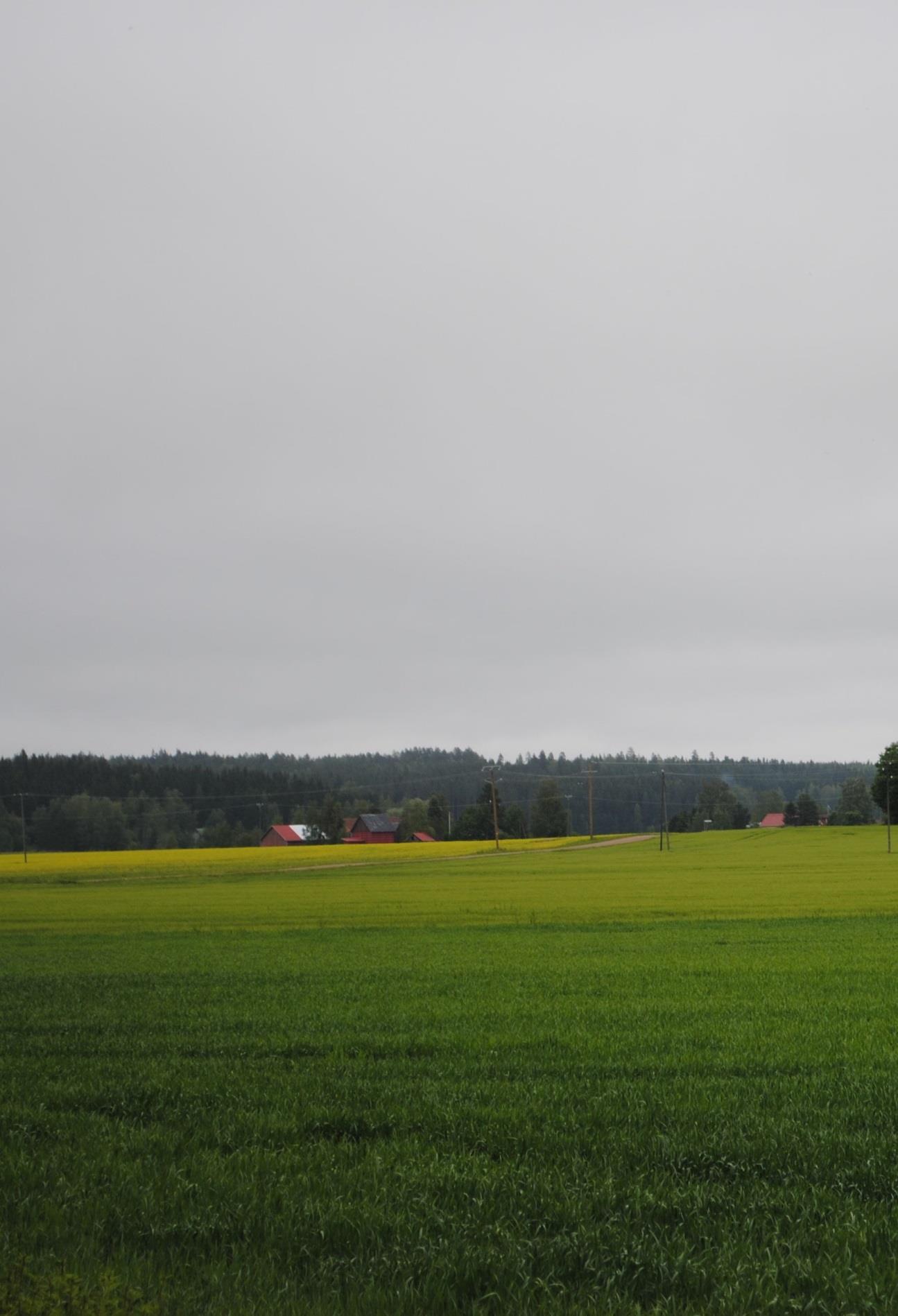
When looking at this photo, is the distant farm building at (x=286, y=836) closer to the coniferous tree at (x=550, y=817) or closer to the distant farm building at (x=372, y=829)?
the distant farm building at (x=372, y=829)

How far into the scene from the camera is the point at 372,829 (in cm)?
18662

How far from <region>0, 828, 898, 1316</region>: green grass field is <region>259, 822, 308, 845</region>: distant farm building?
166816mm

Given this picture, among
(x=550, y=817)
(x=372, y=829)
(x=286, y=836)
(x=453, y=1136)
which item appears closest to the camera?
(x=453, y=1136)

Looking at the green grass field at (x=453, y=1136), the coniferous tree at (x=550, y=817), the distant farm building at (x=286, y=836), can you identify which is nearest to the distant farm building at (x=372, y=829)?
the distant farm building at (x=286, y=836)

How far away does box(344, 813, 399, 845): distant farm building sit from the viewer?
18612cm

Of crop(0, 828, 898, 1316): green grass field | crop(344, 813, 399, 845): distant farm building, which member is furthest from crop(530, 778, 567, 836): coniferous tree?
crop(0, 828, 898, 1316): green grass field

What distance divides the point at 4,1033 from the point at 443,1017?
5.96 metres

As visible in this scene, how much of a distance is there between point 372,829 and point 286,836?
15590 mm

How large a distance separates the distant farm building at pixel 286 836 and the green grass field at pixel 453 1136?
166816 millimetres

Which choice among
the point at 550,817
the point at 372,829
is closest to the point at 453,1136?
the point at 372,829

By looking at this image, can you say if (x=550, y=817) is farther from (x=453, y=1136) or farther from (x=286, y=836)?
(x=453, y=1136)

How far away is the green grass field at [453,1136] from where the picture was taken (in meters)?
6.00

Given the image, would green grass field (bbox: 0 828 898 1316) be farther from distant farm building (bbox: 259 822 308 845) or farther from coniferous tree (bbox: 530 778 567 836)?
distant farm building (bbox: 259 822 308 845)

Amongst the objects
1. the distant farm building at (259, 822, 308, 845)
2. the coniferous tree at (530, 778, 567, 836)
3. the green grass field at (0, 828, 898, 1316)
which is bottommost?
the distant farm building at (259, 822, 308, 845)
